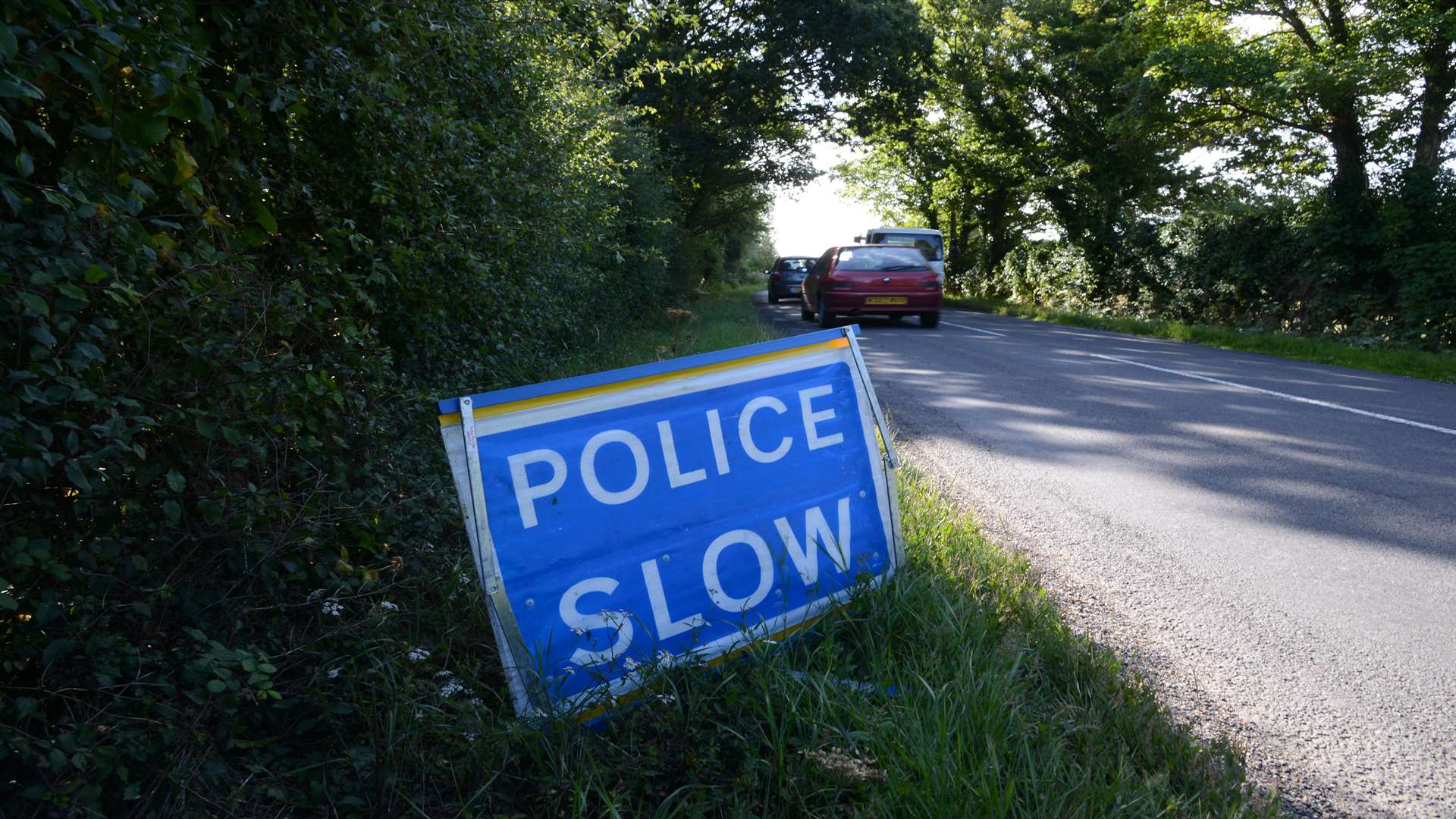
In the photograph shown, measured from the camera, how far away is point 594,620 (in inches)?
97.7

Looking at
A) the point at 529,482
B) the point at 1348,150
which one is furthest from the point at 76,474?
the point at 1348,150

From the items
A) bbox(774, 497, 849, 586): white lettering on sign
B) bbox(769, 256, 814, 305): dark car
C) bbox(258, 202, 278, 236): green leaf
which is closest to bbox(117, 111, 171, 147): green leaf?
bbox(258, 202, 278, 236): green leaf

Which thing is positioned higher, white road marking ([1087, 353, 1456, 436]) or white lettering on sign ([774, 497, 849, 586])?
white lettering on sign ([774, 497, 849, 586])

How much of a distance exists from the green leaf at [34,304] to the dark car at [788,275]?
30.2 m

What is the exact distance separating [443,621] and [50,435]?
1422mm

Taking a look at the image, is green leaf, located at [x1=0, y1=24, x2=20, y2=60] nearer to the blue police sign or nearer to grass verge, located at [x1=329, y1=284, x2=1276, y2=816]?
the blue police sign

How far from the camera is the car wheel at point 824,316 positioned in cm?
1662

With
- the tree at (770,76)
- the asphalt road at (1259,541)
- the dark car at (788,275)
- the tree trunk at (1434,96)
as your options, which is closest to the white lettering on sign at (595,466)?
the asphalt road at (1259,541)

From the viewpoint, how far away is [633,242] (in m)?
12.6

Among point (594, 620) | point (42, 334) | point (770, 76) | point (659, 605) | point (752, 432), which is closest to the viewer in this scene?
point (42, 334)

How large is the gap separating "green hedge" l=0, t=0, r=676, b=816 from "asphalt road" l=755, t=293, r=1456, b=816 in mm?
2601

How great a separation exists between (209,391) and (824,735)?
179 centimetres

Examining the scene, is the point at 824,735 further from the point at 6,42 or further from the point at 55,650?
the point at 6,42

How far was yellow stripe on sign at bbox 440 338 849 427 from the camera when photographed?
240 cm
